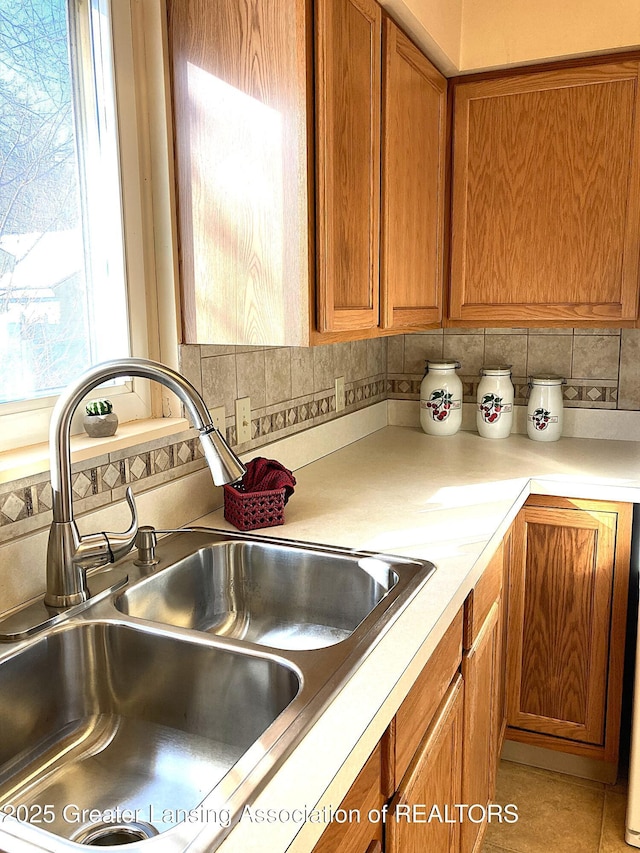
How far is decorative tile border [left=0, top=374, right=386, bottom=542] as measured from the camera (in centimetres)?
118

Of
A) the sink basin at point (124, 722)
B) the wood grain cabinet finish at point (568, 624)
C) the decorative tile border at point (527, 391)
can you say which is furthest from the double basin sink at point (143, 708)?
the decorative tile border at point (527, 391)

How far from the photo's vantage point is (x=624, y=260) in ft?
7.09

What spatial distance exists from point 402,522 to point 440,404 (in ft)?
3.45

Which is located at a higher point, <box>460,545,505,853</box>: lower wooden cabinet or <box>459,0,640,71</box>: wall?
<box>459,0,640,71</box>: wall

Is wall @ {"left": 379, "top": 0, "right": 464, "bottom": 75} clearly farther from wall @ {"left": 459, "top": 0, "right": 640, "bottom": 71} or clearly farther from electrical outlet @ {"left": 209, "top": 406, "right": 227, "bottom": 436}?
electrical outlet @ {"left": 209, "top": 406, "right": 227, "bottom": 436}

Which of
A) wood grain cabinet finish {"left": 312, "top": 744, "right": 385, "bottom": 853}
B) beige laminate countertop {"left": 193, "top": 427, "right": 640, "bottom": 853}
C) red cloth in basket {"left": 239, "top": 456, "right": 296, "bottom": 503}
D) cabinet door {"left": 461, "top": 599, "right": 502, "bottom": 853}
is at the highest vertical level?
red cloth in basket {"left": 239, "top": 456, "right": 296, "bottom": 503}

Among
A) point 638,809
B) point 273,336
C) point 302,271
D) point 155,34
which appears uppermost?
point 155,34

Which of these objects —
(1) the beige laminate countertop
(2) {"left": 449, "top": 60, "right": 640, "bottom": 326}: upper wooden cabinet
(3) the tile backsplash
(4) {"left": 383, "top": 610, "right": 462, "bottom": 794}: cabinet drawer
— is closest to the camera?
(1) the beige laminate countertop

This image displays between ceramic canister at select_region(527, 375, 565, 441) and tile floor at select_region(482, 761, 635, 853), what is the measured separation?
108 cm

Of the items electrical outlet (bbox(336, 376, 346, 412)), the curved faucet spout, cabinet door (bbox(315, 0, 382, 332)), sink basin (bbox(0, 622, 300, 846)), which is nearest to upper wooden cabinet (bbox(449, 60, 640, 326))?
electrical outlet (bbox(336, 376, 346, 412))

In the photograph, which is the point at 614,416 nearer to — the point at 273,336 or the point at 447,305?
the point at 447,305

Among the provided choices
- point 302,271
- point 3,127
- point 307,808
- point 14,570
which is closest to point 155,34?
point 3,127

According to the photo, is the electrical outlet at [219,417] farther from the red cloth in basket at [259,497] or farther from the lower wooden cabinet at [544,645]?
the lower wooden cabinet at [544,645]

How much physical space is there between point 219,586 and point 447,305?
52.7 inches
